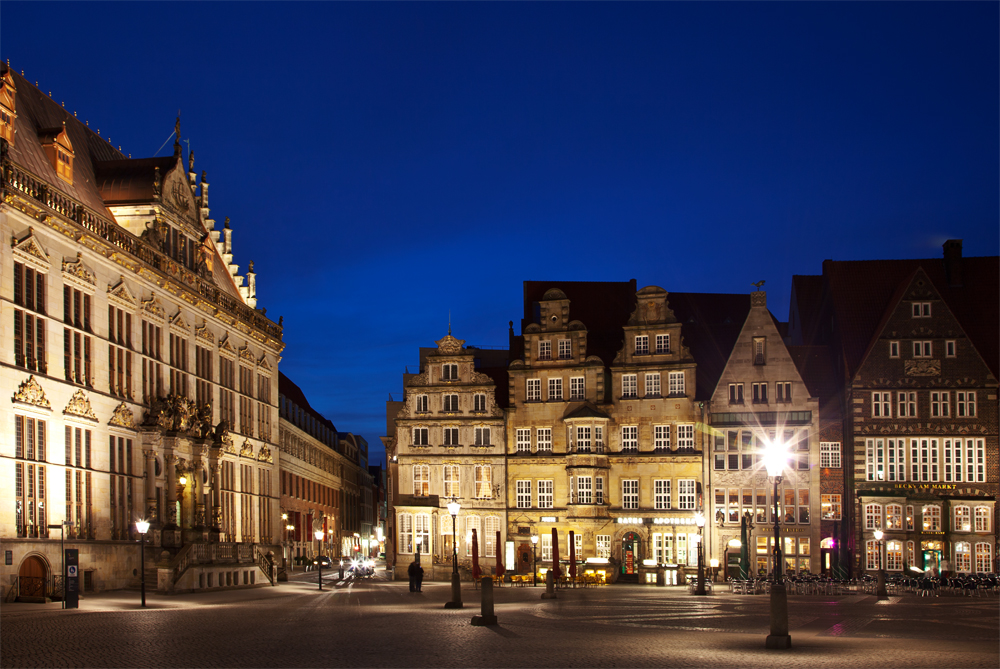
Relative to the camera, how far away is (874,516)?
6125cm

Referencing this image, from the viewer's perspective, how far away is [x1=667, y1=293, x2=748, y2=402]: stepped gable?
67000 millimetres

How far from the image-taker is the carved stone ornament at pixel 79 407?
40.3m

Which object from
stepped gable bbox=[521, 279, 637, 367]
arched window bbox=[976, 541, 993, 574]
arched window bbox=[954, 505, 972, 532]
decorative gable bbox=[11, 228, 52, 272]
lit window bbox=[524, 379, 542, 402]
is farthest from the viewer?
stepped gable bbox=[521, 279, 637, 367]

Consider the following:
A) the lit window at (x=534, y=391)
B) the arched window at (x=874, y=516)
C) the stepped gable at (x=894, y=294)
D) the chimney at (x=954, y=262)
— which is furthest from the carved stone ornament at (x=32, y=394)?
the chimney at (x=954, y=262)

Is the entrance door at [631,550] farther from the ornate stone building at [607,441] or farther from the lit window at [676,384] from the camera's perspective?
the lit window at [676,384]

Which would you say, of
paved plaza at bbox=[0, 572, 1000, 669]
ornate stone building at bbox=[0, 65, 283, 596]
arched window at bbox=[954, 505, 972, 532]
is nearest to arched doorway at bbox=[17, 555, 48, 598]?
ornate stone building at bbox=[0, 65, 283, 596]

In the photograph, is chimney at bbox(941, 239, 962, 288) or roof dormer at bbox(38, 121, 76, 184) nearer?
roof dormer at bbox(38, 121, 76, 184)

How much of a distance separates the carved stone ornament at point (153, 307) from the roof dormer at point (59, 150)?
18.5ft

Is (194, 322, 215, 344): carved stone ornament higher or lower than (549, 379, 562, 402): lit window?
higher

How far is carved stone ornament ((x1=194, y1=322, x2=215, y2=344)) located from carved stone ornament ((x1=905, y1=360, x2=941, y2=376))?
119 feet

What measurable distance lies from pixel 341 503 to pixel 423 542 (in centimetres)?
5434

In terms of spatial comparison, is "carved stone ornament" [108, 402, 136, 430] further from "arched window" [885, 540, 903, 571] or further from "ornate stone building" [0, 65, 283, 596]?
"arched window" [885, 540, 903, 571]

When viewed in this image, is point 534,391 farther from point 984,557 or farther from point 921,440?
point 984,557

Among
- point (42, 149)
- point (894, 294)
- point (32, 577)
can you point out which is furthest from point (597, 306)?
point (32, 577)
